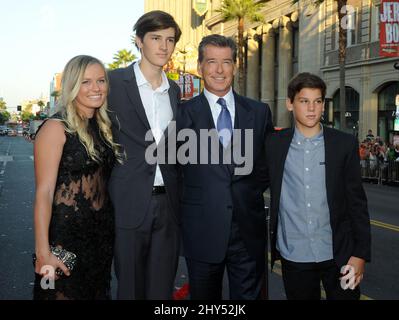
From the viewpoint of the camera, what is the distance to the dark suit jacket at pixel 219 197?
376 centimetres

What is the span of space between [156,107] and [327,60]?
34.8 m

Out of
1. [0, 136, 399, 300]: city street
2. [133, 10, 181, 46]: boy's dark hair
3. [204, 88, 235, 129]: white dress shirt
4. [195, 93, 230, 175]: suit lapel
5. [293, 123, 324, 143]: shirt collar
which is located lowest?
[0, 136, 399, 300]: city street

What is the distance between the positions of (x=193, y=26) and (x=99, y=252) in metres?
76.0

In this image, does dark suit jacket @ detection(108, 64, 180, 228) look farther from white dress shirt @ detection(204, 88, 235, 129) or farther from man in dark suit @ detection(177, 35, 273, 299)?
white dress shirt @ detection(204, 88, 235, 129)

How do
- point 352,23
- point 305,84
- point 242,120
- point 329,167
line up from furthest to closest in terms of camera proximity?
point 352,23
point 242,120
point 305,84
point 329,167

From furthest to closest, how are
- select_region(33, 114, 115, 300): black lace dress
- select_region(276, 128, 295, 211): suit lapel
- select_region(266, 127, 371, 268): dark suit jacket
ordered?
select_region(276, 128, 295, 211): suit lapel
select_region(266, 127, 371, 268): dark suit jacket
select_region(33, 114, 115, 300): black lace dress

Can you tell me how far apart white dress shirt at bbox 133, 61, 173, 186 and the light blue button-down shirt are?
0.96m

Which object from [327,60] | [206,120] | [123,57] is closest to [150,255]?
[206,120]

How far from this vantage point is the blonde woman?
3.30m

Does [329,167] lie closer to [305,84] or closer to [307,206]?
[307,206]

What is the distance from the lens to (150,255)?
3.91 m

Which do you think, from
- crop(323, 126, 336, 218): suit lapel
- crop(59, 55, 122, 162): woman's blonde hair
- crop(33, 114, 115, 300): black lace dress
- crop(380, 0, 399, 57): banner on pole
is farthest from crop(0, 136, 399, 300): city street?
crop(380, 0, 399, 57): banner on pole

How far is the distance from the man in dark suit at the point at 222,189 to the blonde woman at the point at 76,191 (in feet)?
1.98

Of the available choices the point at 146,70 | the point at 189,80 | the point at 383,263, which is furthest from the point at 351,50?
the point at 146,70
